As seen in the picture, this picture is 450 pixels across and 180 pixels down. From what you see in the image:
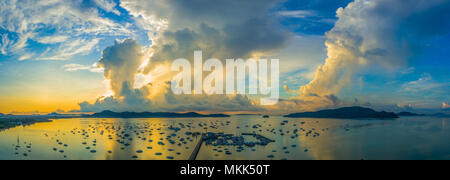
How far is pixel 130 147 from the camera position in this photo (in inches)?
1542

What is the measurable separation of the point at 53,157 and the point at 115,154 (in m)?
8.35

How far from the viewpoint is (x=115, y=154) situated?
33.6 meters
